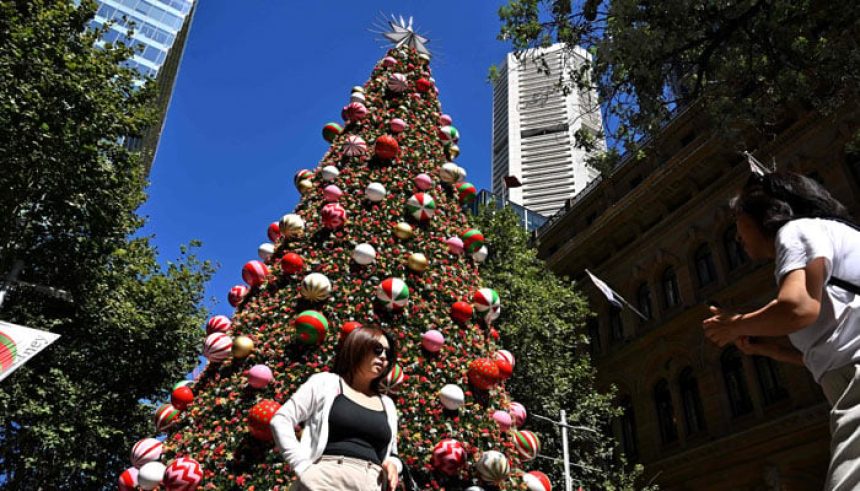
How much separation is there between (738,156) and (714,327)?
65.0 feet

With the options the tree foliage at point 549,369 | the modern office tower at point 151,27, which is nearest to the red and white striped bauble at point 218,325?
the tree foliage at point 549,369

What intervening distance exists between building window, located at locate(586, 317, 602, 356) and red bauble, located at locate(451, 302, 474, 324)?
17180mm

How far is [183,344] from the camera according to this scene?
16.9 meters

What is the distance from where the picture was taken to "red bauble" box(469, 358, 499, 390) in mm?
6392

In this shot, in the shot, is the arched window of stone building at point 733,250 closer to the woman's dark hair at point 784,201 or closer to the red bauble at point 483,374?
the red bauble at point 483,374

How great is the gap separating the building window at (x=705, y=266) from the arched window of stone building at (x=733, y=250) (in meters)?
0.60

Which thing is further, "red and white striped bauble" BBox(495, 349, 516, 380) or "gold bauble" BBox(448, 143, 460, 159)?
"gold bauble" BBox(448, 143, 460, 159)

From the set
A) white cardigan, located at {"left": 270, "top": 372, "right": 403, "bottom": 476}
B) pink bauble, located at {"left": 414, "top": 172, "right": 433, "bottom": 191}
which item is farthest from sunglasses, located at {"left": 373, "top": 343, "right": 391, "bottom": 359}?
pink bauble, located at {"left": 414, "top": 172, "right": 433, "bottom": 191}

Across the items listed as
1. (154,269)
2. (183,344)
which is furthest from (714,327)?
(154,269)

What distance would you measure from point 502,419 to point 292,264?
3236 millimetres

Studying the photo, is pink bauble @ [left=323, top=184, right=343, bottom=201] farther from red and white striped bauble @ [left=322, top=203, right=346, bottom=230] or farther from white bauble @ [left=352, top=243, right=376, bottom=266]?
white bauble @ [left=352, top=243, right=376, bottom=266]

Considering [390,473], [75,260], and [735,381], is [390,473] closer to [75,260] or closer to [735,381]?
[75,260]

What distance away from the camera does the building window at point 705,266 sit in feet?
63.5

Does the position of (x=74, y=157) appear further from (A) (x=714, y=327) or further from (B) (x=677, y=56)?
(A) (x=714, y=327)
